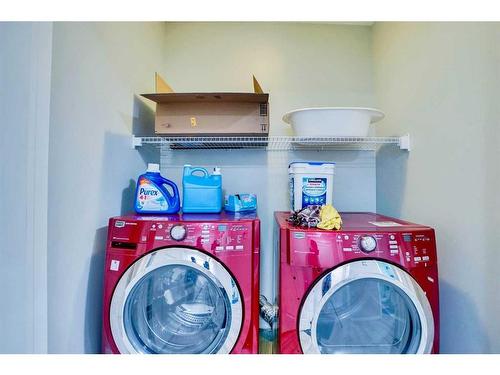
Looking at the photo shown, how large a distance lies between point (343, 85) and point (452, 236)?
1499 mm

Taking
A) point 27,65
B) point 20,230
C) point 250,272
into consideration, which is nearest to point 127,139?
point 27,65

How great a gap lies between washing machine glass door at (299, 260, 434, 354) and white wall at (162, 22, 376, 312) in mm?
935

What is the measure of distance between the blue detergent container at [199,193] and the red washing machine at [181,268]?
330 millimetres

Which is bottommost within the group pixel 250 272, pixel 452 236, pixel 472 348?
pixel 472 348

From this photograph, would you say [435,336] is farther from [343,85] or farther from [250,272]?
[343,85]

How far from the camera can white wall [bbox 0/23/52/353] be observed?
1.00 meters

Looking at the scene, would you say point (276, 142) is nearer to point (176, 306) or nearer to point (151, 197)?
point (151, 197)

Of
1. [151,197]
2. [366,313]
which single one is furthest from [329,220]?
[151,197]

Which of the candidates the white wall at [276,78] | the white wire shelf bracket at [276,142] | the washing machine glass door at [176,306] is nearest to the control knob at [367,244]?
the washing machine glass door at [176,306]

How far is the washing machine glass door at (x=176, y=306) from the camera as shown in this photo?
4.27 feet

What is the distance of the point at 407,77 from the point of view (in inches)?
69.0

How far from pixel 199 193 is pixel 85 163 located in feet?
2.18
